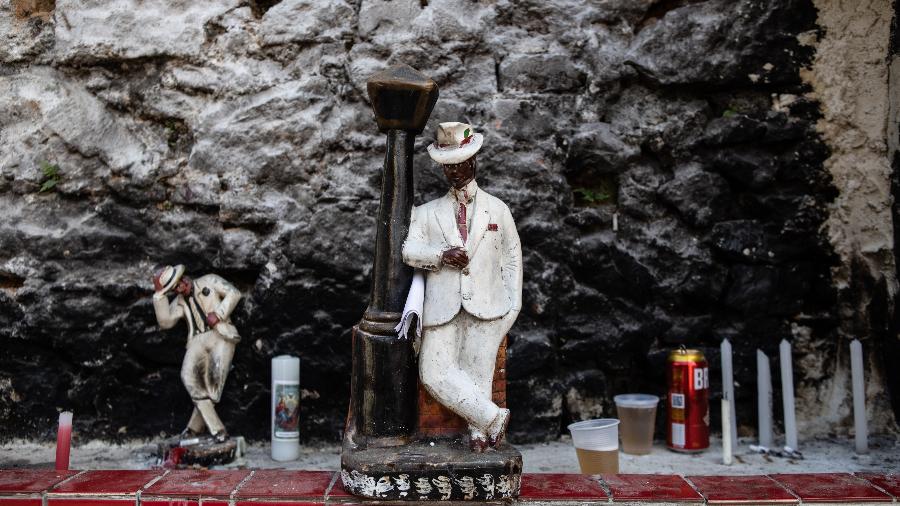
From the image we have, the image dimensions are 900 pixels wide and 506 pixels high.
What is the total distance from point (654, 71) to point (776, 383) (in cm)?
163

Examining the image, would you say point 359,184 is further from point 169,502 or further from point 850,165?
point 850,165

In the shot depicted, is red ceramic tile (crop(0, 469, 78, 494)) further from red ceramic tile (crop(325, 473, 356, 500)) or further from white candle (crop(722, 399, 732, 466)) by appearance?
white candle (crop(722, 399, 732, 466))

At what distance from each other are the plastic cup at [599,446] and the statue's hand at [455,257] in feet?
2.83

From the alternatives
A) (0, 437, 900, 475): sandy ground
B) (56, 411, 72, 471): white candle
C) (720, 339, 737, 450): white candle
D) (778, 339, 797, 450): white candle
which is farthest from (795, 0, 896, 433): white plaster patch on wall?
(56, 411, 72, 471): white candle

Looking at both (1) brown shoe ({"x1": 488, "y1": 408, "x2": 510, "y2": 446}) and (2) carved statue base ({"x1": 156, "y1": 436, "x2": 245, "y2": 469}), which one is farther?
(2) carved statue base ({"x1": 156, "y1": 436, "x2": 245, "y2": 469})

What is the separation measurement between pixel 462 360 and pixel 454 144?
0.78 meters

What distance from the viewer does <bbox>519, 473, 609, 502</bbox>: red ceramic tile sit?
250 centimetres

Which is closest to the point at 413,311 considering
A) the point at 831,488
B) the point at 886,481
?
the point at 831,488

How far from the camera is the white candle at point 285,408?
317cm

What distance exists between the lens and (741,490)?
2.56 meters

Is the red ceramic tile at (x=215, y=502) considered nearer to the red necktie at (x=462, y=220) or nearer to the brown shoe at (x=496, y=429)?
the brown shoe at (x=496, y=429)

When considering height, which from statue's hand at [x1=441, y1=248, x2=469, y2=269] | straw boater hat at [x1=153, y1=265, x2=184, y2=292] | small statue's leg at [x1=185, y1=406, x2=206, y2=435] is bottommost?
small statue's leg at [x1=185, y1=406, x2=206, y2=435]

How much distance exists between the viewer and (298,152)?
3.57 meters

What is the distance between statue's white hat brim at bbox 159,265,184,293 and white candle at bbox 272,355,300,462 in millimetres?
561
